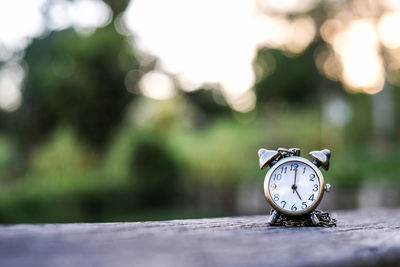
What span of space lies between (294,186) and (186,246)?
3.32 feet

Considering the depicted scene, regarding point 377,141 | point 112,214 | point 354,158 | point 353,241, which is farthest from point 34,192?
point 377,141

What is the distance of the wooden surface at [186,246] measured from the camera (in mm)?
1319

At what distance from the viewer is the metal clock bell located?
238cm

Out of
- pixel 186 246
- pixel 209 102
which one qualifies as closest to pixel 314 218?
pixel 186 246

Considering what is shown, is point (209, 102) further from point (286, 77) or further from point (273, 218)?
point (273, 218)

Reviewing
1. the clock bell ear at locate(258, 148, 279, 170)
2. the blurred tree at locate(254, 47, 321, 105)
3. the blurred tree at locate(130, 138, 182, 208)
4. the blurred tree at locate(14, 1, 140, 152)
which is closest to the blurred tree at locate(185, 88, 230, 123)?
the blurred tree at locate(254, 47, 321, 105)

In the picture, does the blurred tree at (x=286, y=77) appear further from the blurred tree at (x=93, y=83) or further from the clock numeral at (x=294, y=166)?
the clock numeral at (x=294, y=166)

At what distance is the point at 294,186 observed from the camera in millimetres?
2432

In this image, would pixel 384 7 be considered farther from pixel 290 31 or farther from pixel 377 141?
pixel 290 31

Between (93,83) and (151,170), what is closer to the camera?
(151,170)

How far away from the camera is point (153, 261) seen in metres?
1.31

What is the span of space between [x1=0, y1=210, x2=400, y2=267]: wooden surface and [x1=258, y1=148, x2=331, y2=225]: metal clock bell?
0.27 m

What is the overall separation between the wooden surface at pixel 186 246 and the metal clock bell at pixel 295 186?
272 mm

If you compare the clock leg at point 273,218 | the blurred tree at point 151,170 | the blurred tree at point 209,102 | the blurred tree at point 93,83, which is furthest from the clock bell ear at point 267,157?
the blurred tree at point 209,102
